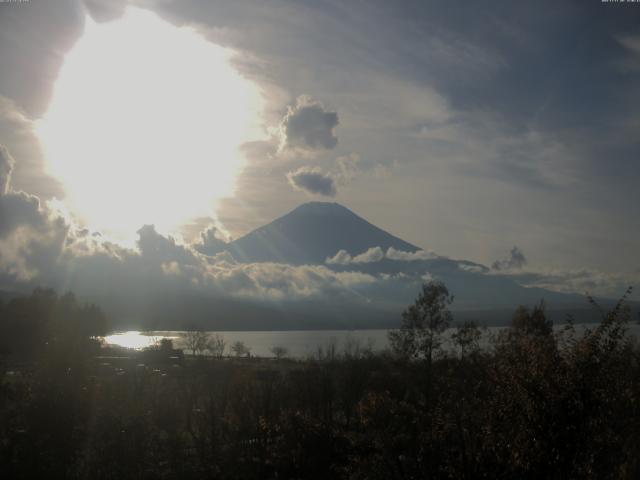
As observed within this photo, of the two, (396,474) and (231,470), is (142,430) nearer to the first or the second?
(231,470)

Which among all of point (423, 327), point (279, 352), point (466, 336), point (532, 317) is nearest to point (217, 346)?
point (279, 352)

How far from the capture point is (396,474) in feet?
30.7

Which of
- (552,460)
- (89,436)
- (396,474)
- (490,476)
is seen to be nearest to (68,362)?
(89,436)

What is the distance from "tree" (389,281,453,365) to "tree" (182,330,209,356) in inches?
2855

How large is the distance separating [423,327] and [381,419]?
64.2ft

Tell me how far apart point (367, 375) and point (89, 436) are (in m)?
18.7

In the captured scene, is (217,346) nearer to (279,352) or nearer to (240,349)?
(240,349)

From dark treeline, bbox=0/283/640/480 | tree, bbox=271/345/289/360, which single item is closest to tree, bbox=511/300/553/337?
dark treeline, bbox=0/283/640/480

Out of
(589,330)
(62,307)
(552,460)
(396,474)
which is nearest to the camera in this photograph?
(552,460)

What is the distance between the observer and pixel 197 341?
107 m

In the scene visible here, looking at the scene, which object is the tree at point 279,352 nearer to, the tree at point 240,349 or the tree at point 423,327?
the tree at point 240,349

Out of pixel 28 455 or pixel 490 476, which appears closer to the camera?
pixel 490 476

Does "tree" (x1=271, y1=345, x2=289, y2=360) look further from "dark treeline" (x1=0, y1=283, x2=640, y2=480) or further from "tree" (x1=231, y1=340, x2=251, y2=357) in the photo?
"dark treeline" (x1=0, y1=283, x2=640, y2=480)

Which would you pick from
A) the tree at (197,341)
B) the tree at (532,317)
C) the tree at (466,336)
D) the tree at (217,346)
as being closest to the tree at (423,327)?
the tree at (466,336)
